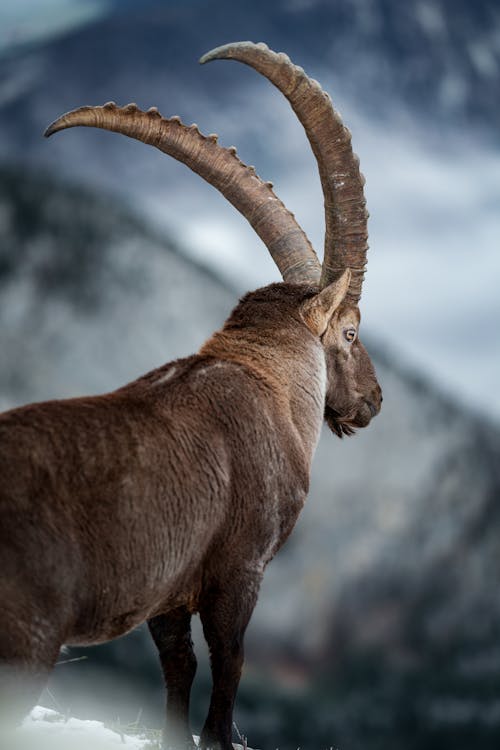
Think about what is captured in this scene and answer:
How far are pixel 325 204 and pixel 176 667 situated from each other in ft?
11.9

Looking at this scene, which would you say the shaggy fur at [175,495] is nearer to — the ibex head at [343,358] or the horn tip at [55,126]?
the ibex head at [343,358]

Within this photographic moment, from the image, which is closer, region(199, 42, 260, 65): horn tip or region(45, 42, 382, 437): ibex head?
region(199, 42, 260, 65): horn tip

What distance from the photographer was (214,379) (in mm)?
7398

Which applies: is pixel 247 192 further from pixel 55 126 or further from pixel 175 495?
pixel 175 495

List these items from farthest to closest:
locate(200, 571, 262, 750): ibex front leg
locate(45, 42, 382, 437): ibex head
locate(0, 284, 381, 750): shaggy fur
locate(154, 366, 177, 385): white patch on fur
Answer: locate(45, 42, 382, 437): ibex head, locate(154, 366, 177, 385): white patch on fur, locate(200, 571, 262, 750): ibex front leg, locate(0, 284, 381, 750): shaggy fur

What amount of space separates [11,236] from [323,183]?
62.9 feet

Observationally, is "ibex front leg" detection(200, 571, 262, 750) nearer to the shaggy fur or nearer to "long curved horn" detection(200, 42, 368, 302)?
the shaggy fur

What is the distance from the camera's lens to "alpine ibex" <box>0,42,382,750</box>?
598 centimetres

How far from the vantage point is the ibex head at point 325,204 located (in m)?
8.22

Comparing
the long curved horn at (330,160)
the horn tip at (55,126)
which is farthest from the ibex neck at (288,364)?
the horn tip at (55,126)

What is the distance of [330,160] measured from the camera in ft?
27.9

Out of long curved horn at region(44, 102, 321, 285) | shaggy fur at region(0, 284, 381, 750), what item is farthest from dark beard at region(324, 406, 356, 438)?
long curved horn at region(44, 102, 321, 285)

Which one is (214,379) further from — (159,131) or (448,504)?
(448,504)

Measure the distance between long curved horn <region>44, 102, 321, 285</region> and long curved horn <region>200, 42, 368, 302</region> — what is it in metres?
0.41
